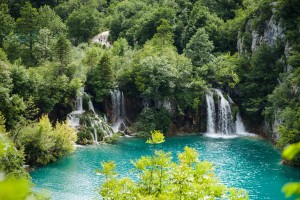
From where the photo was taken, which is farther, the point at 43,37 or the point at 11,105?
the point at 43,37

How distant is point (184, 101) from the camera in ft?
157

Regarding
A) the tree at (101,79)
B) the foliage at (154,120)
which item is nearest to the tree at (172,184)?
the foliage at (154,120)

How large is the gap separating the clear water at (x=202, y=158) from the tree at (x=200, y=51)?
37.6 ft

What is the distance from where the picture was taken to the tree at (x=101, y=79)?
45228 millimetres

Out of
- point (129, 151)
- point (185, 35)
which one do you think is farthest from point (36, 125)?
point (185, 35)

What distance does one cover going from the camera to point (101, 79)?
45.8m

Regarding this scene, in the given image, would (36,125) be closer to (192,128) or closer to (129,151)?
(129,151)

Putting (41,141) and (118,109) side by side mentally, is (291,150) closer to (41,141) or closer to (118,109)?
(41,141)

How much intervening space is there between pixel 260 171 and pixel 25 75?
22724 millimetres

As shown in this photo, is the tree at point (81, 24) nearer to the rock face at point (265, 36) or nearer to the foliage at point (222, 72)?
the foliage at point (222, 72)

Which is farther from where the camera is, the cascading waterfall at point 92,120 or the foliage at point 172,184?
the cascading waterfall at point 92,120

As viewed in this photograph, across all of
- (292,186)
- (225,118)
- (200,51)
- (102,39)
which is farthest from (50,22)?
(292,186)

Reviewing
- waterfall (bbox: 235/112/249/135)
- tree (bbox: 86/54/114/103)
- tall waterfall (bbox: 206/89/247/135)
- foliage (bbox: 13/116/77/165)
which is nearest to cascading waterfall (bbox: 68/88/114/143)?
tree (bbox: 86/54/114/103)

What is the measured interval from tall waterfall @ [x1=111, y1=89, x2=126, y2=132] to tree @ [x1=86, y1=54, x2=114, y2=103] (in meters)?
1.48
